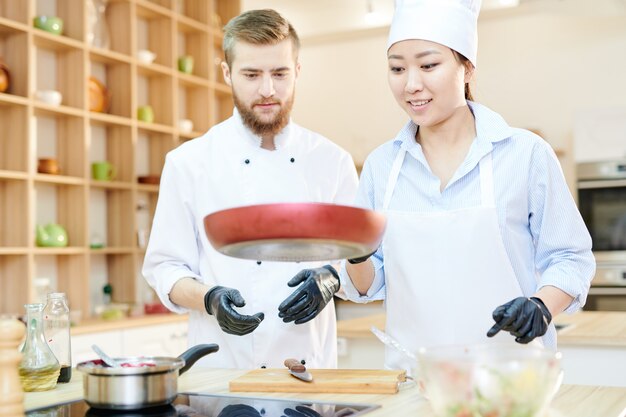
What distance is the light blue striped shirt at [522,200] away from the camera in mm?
1710

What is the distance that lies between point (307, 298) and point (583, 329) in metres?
1.88

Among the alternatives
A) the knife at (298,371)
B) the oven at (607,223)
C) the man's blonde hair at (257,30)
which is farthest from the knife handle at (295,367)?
the oven at (607,223)

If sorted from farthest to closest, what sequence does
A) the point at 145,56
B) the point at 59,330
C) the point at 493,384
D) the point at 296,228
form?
the point at 145,56
the point at 59,330
the point at 296,228
the point at 493,384

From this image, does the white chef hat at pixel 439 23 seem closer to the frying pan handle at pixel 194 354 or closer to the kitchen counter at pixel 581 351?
the frying pan handle at pixel 194 354

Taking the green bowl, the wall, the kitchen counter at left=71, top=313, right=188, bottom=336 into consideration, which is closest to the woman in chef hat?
the kitchen counter at left=71, top=313, right=188, bottom=336

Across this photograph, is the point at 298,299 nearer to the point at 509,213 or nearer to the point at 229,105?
the point at 509,213

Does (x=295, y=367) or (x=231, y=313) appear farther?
(x=231, y=313)

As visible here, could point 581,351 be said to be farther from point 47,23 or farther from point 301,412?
point 47,23

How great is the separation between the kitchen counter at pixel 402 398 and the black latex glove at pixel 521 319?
0.12 meters

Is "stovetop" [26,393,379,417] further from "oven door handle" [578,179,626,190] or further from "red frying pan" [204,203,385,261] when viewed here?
"oven door handle" [578,179,626,190]

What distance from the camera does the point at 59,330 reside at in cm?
170

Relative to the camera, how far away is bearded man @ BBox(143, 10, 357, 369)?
2.16 meters

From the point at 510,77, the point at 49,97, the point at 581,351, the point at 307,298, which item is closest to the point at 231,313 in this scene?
the point at 307,298

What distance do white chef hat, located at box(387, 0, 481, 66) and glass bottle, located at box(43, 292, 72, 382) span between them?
941mm
